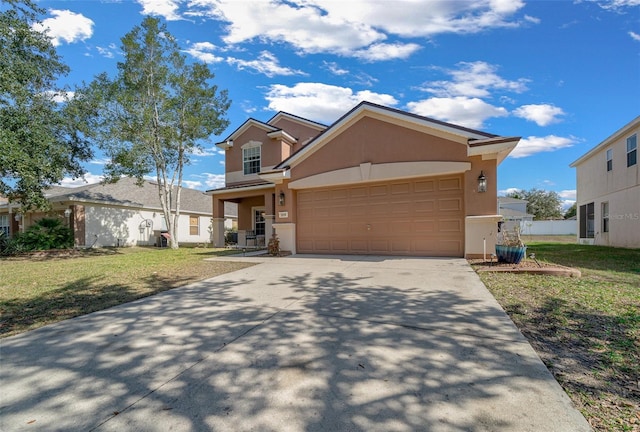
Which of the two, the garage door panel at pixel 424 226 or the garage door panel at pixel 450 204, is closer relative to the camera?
the garage door panel at pixel 450 204

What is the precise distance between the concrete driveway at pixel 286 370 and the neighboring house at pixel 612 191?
46.5 ft

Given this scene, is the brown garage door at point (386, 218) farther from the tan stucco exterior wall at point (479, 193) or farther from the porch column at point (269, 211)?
the porch column at point (269, 211)

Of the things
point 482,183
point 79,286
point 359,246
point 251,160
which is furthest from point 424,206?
point 251,160

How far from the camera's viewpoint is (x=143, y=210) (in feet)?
71.6

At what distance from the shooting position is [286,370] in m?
2.80

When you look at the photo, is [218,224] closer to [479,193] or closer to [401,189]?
[401,189]

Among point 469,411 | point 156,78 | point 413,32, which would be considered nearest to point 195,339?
point 469,411

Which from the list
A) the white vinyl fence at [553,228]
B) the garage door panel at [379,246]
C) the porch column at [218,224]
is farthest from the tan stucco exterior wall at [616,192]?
the porch column at [218,224]

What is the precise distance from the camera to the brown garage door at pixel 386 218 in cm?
920

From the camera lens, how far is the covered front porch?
48.4 feet

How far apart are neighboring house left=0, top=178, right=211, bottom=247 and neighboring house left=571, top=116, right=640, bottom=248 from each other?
84.3 feet

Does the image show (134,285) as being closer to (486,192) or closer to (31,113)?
(486,192)

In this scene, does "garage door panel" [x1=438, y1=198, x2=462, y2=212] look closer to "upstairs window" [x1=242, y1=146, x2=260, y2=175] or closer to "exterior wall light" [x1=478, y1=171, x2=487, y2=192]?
"exterior wall light" [x1=478, y1=171, x2=487, y2=192]

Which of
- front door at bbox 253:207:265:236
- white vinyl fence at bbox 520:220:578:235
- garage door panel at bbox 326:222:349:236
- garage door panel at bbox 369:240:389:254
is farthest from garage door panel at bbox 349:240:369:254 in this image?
white vinyl fence at bbox 520:220:578:235
